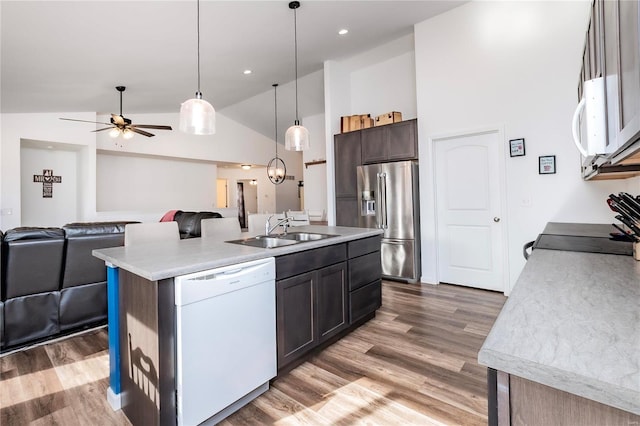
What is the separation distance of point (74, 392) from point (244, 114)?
773cm

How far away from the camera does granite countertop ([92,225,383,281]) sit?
146 centimetres

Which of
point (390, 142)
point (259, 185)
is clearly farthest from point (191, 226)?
point (259, 185)

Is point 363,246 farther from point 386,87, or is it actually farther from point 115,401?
point 386,87

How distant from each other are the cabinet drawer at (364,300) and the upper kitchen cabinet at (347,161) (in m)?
2.27

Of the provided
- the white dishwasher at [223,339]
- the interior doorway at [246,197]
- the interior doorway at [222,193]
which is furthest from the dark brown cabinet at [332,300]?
the interior doorway at [222,193]

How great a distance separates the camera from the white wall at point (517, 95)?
10.6 ft

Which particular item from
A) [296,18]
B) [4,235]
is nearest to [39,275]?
[4,235]

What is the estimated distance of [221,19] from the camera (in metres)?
3.63

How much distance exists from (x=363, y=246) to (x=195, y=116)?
1.83m

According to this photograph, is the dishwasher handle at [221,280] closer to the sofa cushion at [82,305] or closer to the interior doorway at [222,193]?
the sofa cushion at [82,305]

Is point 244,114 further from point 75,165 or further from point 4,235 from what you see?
point 4,235

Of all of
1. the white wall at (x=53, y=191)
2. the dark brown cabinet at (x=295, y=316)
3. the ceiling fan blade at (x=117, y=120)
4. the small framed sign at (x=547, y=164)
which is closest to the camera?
the dark brown cabinet at (x=295, y=316)

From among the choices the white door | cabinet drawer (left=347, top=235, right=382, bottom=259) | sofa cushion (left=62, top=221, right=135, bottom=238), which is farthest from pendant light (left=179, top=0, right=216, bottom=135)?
the white door

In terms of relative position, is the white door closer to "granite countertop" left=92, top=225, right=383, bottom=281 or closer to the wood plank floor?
the wood plank floor
